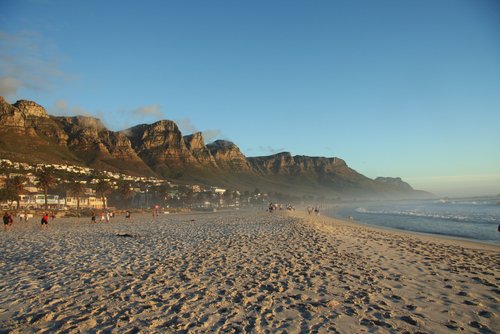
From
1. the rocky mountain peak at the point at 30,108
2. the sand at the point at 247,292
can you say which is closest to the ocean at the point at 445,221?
the sand at the point at 247,292

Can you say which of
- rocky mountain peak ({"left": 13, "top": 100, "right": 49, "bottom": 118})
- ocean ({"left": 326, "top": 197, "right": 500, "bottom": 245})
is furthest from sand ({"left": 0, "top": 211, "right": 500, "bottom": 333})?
rocky mountain peak ({"left": 13, "top": 100, "right": 49, "bottom": 118})

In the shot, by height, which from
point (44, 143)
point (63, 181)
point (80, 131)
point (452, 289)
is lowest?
point (452, 289)

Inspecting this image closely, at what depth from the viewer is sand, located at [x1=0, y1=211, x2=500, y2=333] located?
6.14m

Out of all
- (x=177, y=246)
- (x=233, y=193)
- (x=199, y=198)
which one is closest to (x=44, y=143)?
(x=199, y=198)

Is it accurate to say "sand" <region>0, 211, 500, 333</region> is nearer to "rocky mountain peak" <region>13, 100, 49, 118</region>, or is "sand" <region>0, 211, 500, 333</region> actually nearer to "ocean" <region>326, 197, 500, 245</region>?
"ocean" <region>326, 197, 500, 245</region>

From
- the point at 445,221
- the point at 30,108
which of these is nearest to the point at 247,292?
the point at 445,221

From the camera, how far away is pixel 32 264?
11.5 m

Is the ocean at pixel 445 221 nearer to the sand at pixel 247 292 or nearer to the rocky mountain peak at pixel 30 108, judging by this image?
the sand at pixel 247 292

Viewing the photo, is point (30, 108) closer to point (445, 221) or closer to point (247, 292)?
point (445, 221)

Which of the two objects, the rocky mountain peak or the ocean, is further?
the rocky mountain peak

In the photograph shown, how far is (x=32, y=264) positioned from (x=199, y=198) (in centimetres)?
12862

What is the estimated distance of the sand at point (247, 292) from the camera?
20.2 feet

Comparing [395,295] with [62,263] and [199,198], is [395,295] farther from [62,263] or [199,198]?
[199,198]

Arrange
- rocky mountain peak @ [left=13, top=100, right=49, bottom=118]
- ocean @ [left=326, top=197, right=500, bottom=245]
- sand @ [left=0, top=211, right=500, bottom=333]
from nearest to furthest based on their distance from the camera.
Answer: sand @ [left=0, top=211, right=500, bottom=333] → ocean @ [left=326, top=197, right=500, bottom=245] → rocky mountain peak @ [left=13, top=100, right=49, bottom=118]
